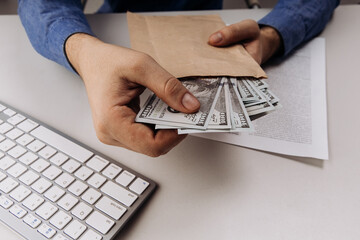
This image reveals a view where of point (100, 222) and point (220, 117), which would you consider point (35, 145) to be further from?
point (220, 117)

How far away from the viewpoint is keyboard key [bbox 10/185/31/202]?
0.40 meters

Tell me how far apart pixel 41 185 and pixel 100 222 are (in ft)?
0.35

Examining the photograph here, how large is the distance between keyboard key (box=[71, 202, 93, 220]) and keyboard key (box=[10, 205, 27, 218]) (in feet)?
0.21

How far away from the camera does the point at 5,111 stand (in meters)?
0.54

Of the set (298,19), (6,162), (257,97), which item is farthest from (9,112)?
(298,19)

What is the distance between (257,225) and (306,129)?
23 cm

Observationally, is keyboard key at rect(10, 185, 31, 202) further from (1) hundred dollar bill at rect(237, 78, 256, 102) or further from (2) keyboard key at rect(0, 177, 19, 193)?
(1) hundred dollar bill at rect(237, 78, 256, 102)

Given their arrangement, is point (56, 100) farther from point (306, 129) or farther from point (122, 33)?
point (306, 129)

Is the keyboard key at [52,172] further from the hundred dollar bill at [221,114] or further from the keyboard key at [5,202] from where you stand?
the hundred dollar bill at [221,114]

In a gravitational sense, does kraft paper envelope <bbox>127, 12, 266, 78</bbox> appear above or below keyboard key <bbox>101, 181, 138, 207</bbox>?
above

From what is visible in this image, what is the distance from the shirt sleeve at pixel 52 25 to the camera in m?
0.62

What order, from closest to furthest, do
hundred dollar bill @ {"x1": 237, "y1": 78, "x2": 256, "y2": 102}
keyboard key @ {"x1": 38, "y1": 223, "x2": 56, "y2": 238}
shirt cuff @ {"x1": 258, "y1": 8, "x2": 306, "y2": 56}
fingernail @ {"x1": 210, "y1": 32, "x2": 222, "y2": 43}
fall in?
keyboard key @ {"x1": 38, "y1": 223, "x2": 56, "y2": 238}
hundred dollar bill @ {"x1": 237, "y1": 78, "x2": 256, "y2": 102}
fingernail @ {"x1": 210, "y1": 32, "x2": 222, "y2": 43}
shirt cuff @ {"x1": 258, "y1": 8, "x2": 306, "y2": 56}

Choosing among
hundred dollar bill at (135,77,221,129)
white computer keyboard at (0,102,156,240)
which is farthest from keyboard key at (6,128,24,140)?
hundred dollar bill at (135,77,221,129)

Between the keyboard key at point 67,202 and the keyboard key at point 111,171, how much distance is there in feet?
0.19
